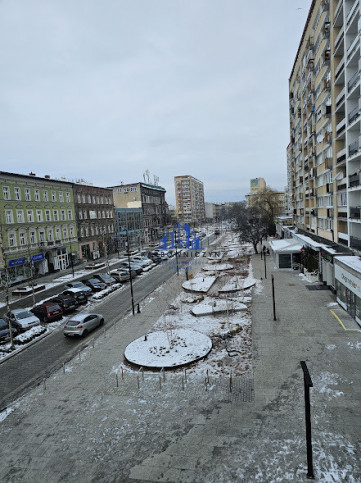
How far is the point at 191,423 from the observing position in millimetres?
9180

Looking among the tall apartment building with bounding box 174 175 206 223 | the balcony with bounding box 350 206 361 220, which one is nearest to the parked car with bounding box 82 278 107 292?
the balcony with bounding box 350 206 361 220

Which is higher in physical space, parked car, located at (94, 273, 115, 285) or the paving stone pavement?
parked car, located at (94, 273, 115, 285)

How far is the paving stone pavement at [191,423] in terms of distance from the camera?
24.8 feet

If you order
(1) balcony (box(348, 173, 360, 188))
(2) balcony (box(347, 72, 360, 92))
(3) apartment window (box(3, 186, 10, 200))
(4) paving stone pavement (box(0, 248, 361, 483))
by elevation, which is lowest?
(4) paving stone pavement (box(0, 248, 361, 483))

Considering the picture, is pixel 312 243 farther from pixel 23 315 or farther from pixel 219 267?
pixel 23 315

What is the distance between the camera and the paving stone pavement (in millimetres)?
7551

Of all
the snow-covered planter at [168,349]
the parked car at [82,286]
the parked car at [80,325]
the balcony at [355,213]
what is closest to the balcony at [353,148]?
the balcony at [355,213]

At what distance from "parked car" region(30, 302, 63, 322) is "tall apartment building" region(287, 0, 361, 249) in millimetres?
20726

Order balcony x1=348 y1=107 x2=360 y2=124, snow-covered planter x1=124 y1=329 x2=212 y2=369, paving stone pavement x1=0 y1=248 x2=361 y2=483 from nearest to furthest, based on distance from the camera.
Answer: paving stone pavement x1=0 y1=248 x2=361 y2=483 → snow-covered planter x1=124 y1=329 x2=212 y2=369 → balcony x1=348 y1=107 x2=360 y2=124

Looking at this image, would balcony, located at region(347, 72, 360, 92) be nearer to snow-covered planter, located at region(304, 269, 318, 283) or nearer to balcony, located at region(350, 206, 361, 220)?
balcony, located at region(350, 206, 361, 220)

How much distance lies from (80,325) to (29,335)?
309 centimetres

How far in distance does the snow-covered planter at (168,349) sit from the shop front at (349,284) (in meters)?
8.14

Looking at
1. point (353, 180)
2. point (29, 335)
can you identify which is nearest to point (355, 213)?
point (353, 180)

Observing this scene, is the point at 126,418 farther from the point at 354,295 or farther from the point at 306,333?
the point at 354,295
